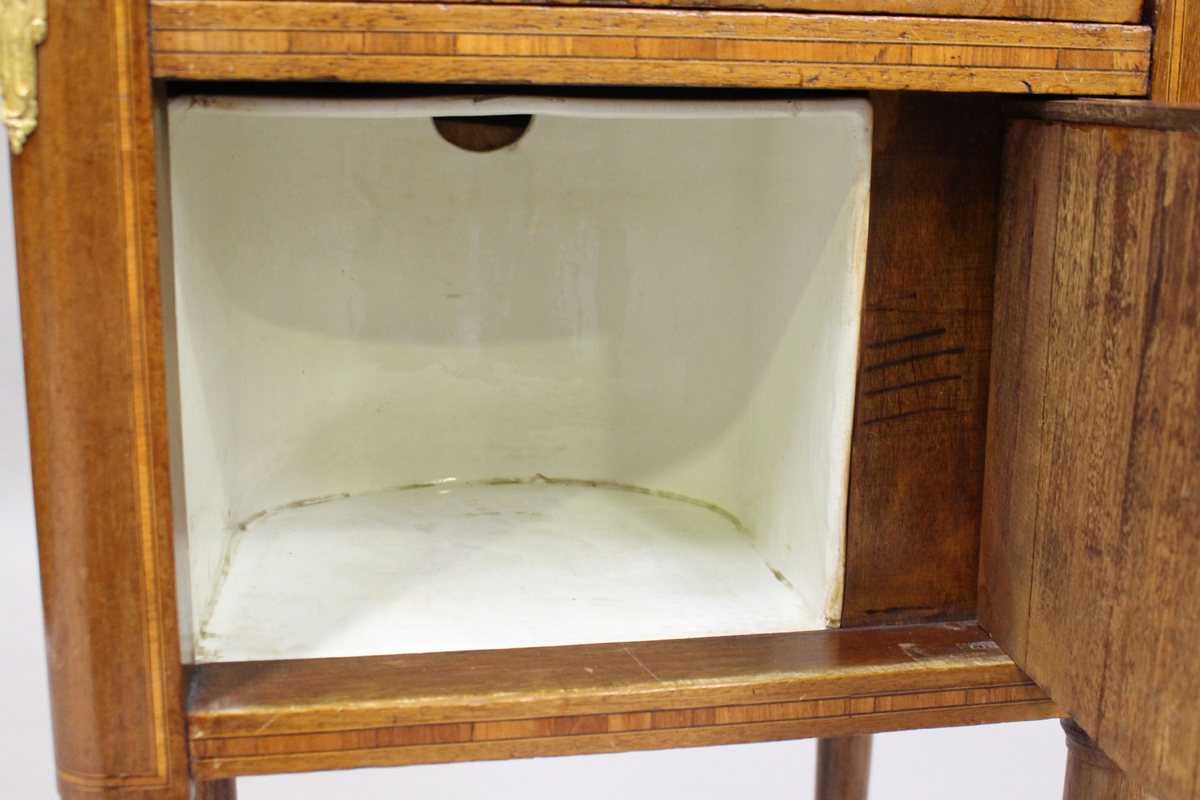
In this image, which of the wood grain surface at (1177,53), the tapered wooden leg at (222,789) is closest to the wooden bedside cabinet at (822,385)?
the wood grain surface at (1177,53)

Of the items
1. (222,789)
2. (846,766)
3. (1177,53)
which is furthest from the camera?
(846,766)

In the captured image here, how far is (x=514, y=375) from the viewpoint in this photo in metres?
1.32

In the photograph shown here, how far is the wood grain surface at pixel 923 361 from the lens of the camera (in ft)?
2.85

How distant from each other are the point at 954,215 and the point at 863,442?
6.5 inches

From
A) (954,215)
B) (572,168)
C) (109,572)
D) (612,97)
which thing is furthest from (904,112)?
(109,572)

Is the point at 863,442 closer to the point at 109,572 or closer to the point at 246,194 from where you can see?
the point at 109,572

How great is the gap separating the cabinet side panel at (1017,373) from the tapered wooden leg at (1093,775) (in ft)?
0.34

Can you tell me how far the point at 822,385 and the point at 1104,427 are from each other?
0.22 m

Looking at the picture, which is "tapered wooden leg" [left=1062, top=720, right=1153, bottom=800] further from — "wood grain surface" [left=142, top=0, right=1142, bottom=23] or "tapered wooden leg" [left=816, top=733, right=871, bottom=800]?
"wood grain surface" [left=142, top=0, right=1142, bottom=23]

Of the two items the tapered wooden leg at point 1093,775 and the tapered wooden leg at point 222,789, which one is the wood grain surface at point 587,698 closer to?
the tapered wooden leg at point 1093,775

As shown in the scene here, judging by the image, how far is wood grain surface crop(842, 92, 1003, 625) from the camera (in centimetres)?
87

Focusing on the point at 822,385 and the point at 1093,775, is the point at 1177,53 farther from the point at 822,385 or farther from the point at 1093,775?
the point at 1093,775

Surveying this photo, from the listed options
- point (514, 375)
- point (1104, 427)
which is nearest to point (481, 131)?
point (514, 375)

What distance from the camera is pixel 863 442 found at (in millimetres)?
904
